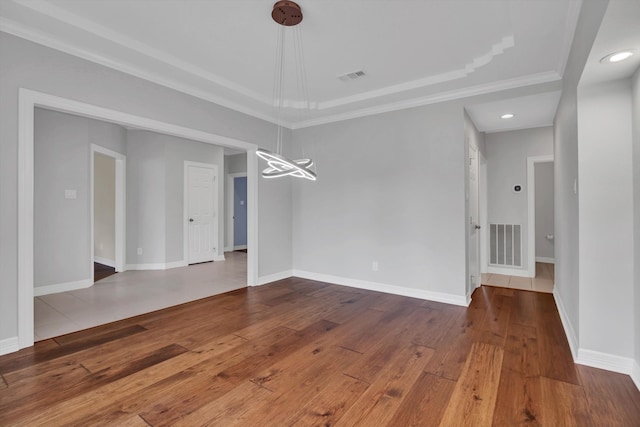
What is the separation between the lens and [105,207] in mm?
6172

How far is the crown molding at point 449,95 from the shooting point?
3.28 meters

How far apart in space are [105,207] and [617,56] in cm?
755

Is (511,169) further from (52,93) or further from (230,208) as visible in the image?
(230,208)

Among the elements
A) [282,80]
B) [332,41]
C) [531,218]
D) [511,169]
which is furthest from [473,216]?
[282,80]

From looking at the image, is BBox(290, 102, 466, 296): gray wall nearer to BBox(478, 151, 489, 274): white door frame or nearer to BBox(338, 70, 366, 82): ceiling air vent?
BBox(338, 70, 366, 82): ceiling air vent

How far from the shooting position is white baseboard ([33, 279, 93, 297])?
416 cm

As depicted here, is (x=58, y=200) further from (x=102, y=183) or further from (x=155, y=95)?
(x=155, y=95)

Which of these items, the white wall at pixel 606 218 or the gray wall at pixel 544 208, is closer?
the white wall at pixel 606 218

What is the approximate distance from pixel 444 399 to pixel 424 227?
238 cm

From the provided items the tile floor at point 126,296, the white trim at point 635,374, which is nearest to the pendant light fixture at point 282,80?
the tile floor at point 126,296

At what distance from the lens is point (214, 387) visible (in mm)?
2061

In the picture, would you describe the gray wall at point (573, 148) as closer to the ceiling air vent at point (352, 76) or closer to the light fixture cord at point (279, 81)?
the ceiling air vent at point (352, 76)

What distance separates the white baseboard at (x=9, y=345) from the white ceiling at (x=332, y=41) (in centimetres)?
247

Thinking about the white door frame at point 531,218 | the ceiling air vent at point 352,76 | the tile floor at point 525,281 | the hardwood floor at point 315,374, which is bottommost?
the hardwood floor at point 315,374
